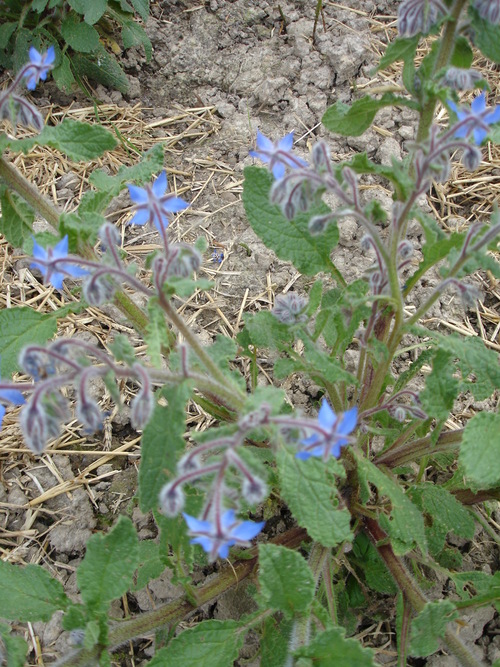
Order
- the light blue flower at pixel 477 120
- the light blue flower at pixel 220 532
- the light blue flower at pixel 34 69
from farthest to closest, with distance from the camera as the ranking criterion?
the light blue flower at pixel 34 69 → the light blue flower at pixel 477 120 → the light blue flower at pixel 220 532

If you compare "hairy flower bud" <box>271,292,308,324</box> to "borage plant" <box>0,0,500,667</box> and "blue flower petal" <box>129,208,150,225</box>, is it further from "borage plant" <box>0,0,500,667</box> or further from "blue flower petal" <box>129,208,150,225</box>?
"blue flower petal" <box>129,208,150,225</box>

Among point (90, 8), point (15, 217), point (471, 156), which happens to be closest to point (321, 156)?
point (471, 156)

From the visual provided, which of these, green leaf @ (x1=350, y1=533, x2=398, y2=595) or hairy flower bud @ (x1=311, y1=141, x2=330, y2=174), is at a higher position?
hairy flower bud @ (x1=311, y1=141, x2=330, y2=174)

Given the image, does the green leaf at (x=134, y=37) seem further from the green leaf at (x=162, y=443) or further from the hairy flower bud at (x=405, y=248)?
the green leaf at (x=162, y=443)

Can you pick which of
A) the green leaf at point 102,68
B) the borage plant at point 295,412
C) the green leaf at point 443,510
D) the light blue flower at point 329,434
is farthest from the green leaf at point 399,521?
the green leaf at point 102,68

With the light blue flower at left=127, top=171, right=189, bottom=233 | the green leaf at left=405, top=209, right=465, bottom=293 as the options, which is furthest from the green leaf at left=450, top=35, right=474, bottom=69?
the light blue flower at left=127, top=171, right=189, bottom=233

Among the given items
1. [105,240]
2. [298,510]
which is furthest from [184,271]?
[298,510]

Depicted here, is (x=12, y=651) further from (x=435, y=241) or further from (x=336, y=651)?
(x=435, y=241)
